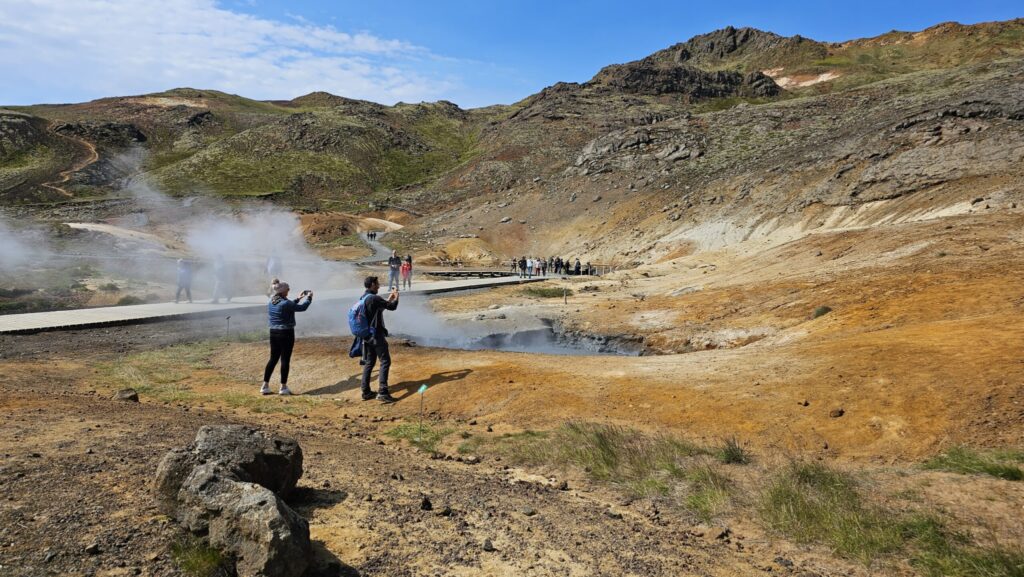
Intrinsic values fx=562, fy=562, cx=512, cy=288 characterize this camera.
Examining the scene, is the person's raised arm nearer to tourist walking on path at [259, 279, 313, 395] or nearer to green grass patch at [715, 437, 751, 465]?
tourist walking on path at [259, 279, 313, 395]

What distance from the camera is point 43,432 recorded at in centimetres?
528

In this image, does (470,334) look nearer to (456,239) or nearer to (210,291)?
(210,291)

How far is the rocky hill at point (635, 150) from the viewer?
111 feet

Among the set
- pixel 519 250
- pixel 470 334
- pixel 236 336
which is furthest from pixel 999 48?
pixel 236 336

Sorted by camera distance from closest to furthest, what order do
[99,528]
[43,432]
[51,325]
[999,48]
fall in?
1. [99,528]
2. [43,432]
3. [51,325]
4. [999,48]

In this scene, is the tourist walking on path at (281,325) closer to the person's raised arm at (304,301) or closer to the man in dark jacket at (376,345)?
the person's raised arm at (304,301)

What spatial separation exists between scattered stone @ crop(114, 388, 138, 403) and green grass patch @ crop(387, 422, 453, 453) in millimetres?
3833

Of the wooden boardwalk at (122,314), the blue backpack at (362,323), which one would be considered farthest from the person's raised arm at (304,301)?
the wooden boardwalk at (122,314)

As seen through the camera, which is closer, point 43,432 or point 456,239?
point 43,432

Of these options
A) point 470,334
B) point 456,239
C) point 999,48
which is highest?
point 999,48

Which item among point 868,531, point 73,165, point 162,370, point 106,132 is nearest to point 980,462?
point 868,531

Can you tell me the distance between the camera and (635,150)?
195 feet

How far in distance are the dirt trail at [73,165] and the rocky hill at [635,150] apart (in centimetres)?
33

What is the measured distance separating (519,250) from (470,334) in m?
34.9
